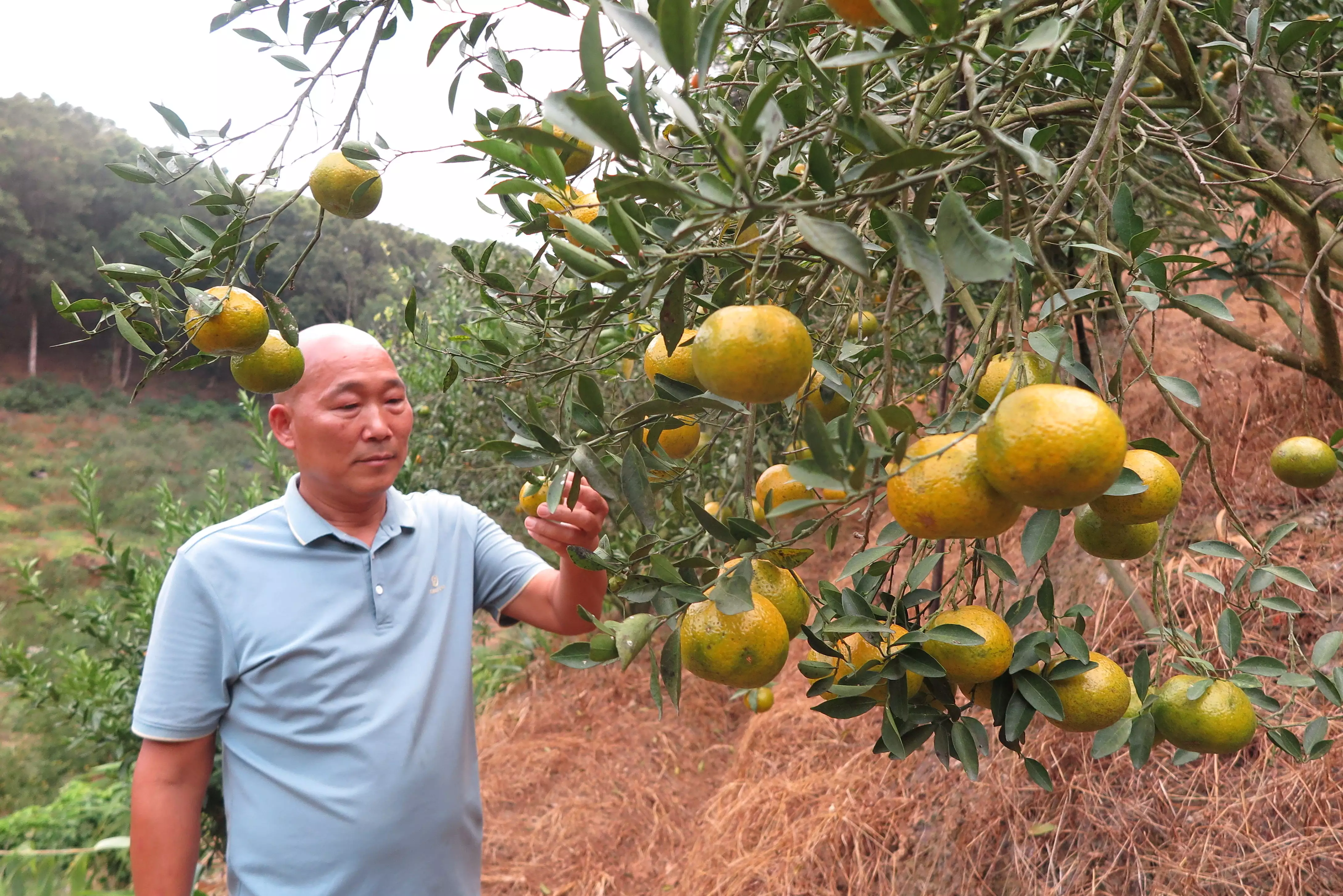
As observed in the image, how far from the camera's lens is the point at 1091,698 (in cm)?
82

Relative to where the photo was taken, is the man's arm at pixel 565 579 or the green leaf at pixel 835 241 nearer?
the green leaf at pixel 835 241

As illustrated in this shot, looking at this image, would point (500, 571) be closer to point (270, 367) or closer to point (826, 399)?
point (270, 367)

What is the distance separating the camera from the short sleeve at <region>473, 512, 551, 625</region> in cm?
205

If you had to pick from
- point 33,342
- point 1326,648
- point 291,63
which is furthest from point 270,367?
point 33,342

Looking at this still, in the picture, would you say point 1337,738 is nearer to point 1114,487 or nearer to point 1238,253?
point 1238,253

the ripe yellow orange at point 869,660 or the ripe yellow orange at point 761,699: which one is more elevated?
the ripe yellow orange at point 869,660

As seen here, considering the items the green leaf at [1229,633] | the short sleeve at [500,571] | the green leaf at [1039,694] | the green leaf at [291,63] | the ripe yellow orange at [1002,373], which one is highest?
the green leaf at [291,63]

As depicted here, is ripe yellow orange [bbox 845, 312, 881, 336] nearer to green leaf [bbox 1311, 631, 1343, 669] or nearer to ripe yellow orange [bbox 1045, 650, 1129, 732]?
ripe yellow orange [bbox 1045, 650, 1129, 732]

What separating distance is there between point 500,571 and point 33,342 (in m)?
15.9

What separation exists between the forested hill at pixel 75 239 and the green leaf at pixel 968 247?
38.1 ft

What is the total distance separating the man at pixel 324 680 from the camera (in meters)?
1.60

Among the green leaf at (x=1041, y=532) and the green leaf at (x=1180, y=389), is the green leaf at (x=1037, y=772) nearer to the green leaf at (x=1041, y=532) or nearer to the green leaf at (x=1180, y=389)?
the green leaf at (x=1041, y=532)

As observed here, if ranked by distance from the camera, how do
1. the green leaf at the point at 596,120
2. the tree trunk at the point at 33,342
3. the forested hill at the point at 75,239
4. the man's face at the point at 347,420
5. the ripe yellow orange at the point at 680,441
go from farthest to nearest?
1. the tree trunk at the point at 33,342
2. the forested hill at the point at 75,239
3. the man's face at the point at 347,420
4. the ripe yellow orange at the point at 680,441
5. the green leaf at the point at 596,120

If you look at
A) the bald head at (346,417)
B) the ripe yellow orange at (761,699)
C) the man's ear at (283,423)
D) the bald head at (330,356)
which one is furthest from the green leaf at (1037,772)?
the ripe yellow orange at (761,699)
